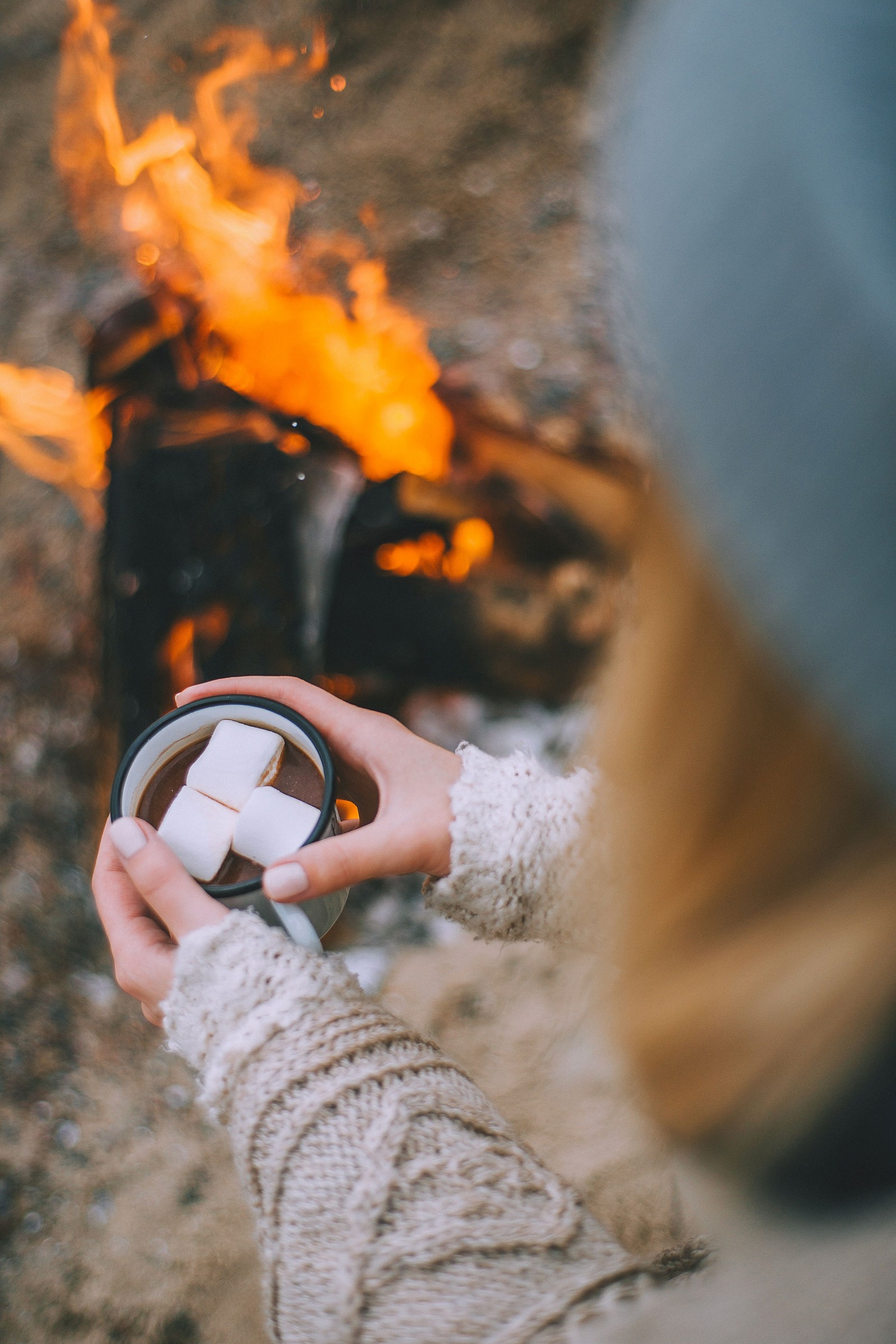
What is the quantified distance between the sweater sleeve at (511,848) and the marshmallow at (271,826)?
17cm

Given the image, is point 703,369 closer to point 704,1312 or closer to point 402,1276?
point 704,1312

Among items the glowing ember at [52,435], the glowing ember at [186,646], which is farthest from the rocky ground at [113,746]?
the glowing ember at [186,646]

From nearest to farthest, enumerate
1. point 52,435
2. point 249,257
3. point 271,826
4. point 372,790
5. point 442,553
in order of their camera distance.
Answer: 1. point 271,826
2. point 372,790
3. point 442,553
4. point 52,435
5. point 249,257

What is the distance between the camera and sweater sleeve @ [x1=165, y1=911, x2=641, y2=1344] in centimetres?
61

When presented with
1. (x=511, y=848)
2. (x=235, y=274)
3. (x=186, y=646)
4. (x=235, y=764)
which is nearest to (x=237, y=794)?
(x=235, y=764)

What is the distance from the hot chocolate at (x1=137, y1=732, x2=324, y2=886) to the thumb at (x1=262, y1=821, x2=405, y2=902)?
0.06m

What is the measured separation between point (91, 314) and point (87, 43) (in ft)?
3.31

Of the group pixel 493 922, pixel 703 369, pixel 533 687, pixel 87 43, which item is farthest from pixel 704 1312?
pixel 87 43

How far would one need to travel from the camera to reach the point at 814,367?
0.16 meters

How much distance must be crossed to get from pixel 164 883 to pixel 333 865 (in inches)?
6.5

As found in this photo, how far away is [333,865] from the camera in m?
0.72

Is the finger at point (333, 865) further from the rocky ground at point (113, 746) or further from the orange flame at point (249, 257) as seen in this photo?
the orange flame at point (249, 257)

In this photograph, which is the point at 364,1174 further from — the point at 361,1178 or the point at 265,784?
the point at 265,784

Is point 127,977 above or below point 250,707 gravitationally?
below
